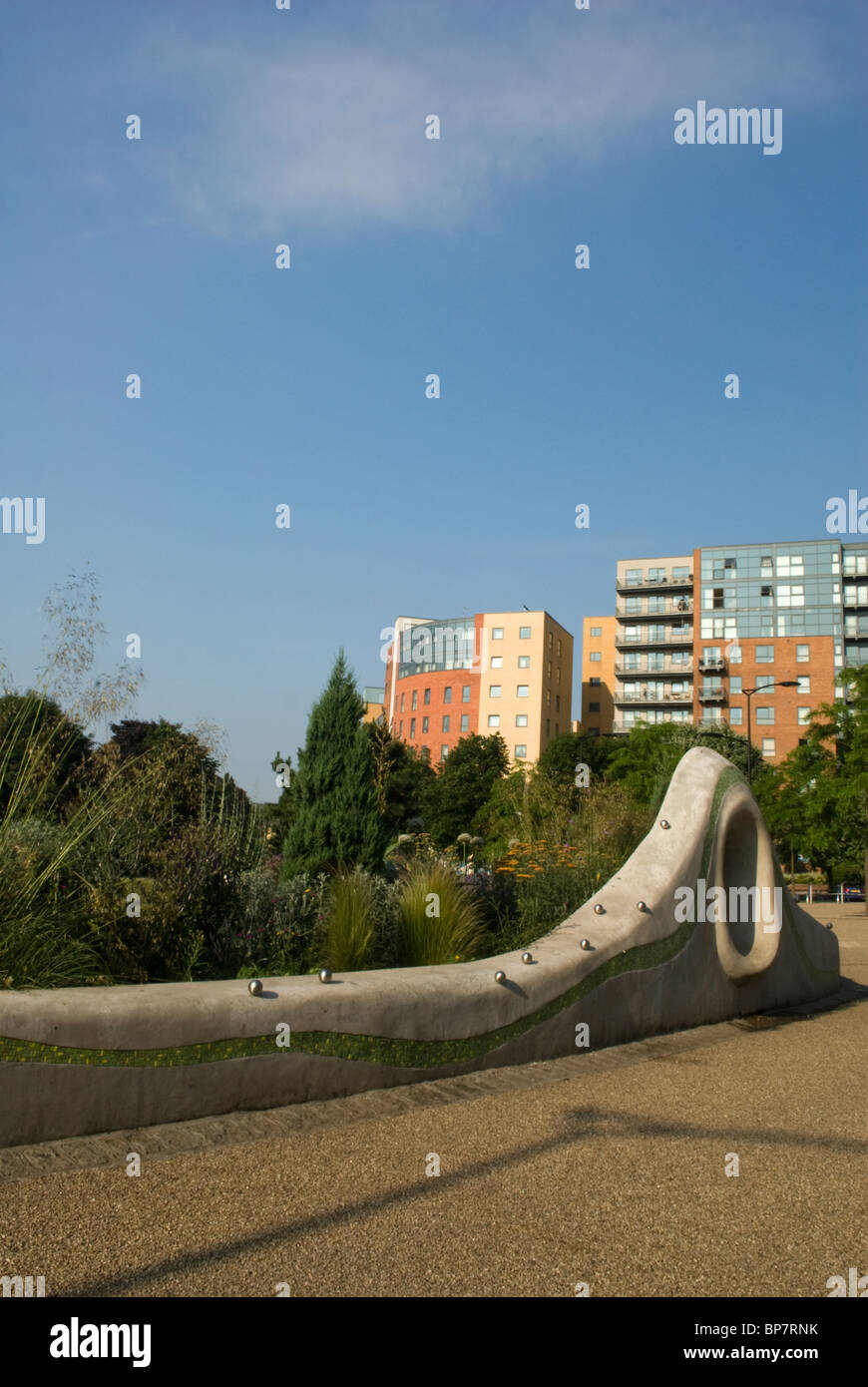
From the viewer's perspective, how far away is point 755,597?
84.1 m

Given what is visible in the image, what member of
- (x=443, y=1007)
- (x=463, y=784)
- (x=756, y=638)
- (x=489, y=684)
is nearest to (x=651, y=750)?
(x=463, y=784)

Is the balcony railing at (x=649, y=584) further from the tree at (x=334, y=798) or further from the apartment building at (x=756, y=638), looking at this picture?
the tree at (x=334, y=798)

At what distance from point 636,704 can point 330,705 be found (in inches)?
3135

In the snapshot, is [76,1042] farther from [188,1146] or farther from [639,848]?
[639,848]

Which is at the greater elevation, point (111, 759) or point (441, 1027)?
point (111, 759)

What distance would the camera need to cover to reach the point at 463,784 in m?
70.3

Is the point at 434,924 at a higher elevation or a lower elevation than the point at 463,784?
lower

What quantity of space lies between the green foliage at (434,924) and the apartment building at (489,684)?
256 feet

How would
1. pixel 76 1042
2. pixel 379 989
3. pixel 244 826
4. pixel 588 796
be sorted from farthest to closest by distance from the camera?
pixel 588 796, pixel 244 826, pixel 379 989, pixel 76 1042

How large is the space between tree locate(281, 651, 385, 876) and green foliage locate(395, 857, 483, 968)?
100 inches

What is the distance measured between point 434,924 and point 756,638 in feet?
260

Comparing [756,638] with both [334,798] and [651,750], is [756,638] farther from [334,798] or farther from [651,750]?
[334,798]

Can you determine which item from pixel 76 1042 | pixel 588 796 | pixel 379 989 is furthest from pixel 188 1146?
pixel 588 796

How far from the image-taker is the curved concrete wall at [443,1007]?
5145 millimetres
